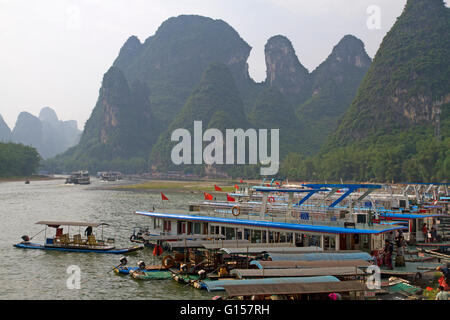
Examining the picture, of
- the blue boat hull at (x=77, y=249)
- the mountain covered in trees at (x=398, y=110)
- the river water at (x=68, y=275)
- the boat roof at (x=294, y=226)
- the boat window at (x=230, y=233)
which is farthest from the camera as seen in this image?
the mountain covered in trees at (x=398, y=110)

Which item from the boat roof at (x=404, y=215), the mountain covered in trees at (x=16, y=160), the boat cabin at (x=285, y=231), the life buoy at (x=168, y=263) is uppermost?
the mountain covered in trees at (x=16, y=160)

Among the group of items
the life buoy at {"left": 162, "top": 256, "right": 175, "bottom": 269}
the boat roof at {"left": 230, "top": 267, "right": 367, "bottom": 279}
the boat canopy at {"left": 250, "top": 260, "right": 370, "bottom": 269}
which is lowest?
the life buoy at {"left": 162, "top": 256, "right": 175, "bottom": 269}

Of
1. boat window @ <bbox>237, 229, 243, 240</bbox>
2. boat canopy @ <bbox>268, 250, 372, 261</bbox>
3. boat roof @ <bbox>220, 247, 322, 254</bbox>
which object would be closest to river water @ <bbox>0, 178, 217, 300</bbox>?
boat roof @ <bbox>220, 247, 322, 254</bbox>

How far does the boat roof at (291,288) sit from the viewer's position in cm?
1391

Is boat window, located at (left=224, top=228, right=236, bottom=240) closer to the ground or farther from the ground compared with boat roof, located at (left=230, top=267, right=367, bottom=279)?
farther from the ground

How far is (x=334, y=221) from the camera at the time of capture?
22.2m

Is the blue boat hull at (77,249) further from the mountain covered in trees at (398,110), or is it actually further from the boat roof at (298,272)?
the mountain covered in trees at (398,110)

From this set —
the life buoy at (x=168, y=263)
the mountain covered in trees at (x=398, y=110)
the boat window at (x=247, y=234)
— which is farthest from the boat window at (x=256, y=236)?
the mountain covered in trees at (x=398, y=110)

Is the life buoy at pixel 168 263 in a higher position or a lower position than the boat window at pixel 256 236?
lower

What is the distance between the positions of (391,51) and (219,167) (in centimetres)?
6393

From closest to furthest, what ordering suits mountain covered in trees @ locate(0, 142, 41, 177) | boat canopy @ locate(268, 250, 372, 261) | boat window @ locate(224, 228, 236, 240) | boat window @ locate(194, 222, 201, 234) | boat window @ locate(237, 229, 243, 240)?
boat canopy @ locate(268, 250, 372, 261) → boat window @ locate(237, 229, 243, 240) → boat window @ locate(224, 228, 236, 240) → boat window @ locate(194, 222, 201, 234) → mountain covered in trees @ locate(0, 142, 41, 177)

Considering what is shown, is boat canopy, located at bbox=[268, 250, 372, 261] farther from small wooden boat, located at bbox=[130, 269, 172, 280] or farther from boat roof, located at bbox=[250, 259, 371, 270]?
small wooden boat, located at bbox=[130, 269, 172, 280]

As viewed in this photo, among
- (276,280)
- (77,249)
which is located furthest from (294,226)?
(77,249)

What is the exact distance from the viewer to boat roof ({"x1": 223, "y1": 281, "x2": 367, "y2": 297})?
1391cm
